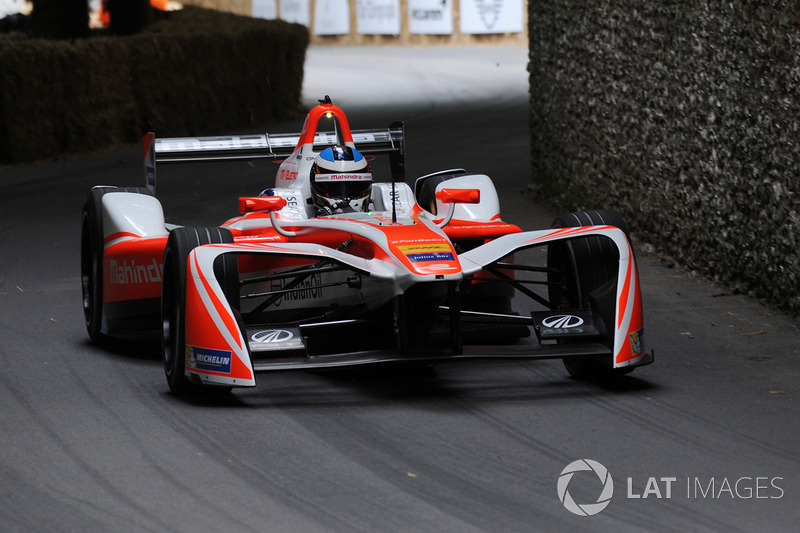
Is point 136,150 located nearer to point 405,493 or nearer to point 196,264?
point 196,264

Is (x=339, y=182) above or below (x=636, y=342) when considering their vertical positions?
above

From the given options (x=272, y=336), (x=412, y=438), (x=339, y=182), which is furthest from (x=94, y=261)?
(x=412, y=438)

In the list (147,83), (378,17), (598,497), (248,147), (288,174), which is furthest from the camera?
(378,17)

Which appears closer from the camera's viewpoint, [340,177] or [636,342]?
[636,342]

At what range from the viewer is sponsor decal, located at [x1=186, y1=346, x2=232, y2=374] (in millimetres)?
6141

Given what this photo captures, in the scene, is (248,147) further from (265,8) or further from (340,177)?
(265,8)

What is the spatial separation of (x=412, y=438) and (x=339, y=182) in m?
2.45

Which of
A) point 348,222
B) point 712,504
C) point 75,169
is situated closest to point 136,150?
point 75,169

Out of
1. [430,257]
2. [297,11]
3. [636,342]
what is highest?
[297,11]

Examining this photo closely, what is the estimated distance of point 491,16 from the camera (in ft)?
133

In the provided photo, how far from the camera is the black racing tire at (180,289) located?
21.0 feet

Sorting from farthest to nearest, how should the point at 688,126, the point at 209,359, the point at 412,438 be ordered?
1. the point at 688,126
2. the point at 209,359
3. the point at 412,438

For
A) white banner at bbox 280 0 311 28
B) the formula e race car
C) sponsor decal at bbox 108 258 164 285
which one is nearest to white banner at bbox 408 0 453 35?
white banner at bbox 280 0 311 28

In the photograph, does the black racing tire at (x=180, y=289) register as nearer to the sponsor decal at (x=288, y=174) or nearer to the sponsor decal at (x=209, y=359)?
the sponsor decal at (x=209, y=359)
